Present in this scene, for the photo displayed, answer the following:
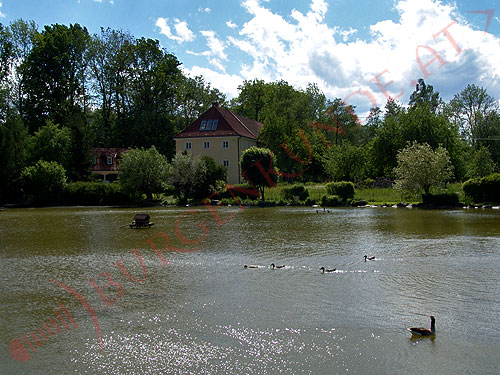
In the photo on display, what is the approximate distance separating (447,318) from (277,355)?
3444 millimetres

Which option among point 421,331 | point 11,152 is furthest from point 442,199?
point 11,152

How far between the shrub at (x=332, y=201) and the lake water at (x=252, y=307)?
20732mm

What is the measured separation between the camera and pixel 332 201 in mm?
38156

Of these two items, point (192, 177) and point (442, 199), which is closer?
point (442, 199)

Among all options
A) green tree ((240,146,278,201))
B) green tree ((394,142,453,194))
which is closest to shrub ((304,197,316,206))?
green tree ((240,146,278,201))

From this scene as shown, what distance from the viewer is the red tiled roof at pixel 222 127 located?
2194 inches

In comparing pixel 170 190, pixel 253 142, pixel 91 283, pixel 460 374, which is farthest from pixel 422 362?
pixel 253 142

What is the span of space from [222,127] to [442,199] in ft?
99.1

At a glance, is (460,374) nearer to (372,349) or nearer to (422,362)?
(422,362)

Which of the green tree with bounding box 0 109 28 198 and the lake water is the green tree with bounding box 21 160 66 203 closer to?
the green tree with bounding box 0 109 28 198

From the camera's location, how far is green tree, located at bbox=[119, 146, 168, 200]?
42.8 m

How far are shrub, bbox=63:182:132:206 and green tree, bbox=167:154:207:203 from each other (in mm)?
6286

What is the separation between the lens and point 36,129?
5666cm

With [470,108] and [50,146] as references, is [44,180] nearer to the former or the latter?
[50,146]
